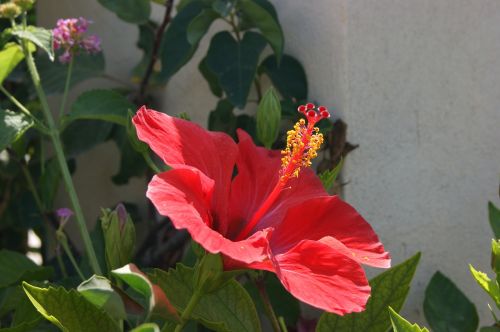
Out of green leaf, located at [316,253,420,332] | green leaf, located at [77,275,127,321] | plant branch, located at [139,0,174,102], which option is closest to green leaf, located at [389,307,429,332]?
green leaf, located at [316,253,420,332]

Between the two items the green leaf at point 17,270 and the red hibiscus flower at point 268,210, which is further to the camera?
the green leaf at point 17,270

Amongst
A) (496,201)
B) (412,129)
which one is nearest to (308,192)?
(412,129)

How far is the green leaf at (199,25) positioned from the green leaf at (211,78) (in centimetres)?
13

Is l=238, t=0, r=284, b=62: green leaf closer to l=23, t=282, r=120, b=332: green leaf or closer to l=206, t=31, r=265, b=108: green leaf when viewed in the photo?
l=206, t=31, r=265, b=108: green leaf

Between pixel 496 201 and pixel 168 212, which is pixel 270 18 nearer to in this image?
pixel 496 201

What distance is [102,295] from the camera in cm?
74

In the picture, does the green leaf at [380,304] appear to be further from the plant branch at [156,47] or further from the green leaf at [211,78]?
the plant branch at [156,47]

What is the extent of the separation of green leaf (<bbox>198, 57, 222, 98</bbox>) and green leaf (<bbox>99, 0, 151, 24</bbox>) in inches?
6.0

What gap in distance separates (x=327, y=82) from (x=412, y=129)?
5.8 inches

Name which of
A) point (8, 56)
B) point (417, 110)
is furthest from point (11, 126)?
point (417, 110)

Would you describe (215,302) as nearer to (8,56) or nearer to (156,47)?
(8,56)

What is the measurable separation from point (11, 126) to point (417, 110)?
59 cm

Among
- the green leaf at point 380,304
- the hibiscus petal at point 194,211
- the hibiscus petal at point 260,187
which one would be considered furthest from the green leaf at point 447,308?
the hibiscus petal at point 194,211

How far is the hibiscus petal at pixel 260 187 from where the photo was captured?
0.94 meters
